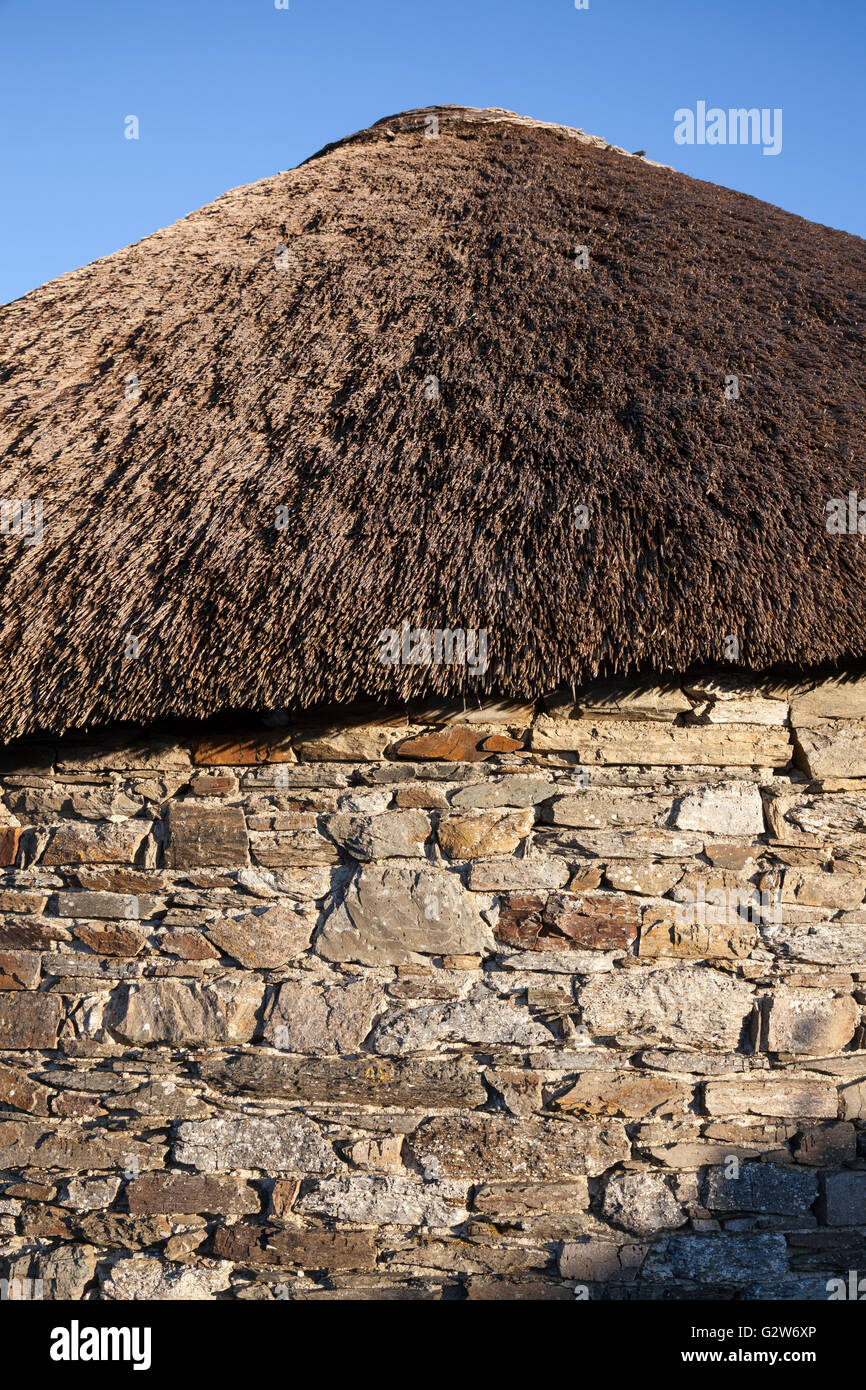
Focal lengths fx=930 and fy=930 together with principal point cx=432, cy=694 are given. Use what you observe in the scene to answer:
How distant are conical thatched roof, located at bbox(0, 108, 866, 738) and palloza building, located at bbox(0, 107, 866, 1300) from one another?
17mm

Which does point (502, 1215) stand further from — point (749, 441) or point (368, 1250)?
point (749, 441)

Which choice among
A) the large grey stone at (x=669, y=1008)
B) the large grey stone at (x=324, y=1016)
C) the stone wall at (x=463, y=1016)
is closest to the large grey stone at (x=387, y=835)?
the stone wall at (x=463, y=1016)

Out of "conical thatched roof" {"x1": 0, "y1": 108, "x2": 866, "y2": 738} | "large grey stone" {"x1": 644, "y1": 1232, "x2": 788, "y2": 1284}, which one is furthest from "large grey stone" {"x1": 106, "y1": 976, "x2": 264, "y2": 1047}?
"large grey stone" {"x1": 644, "y1": 1232, "x2": 788, "y2": 1284}

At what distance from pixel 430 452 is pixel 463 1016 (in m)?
1.74

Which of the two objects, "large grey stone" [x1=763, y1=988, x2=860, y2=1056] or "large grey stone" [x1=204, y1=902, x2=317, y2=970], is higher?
"large grey stone" [x1=204, y1=902, x2=317, y2=970]

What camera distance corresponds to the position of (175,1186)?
2.67m

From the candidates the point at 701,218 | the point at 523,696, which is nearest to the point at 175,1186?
the point at 523,696

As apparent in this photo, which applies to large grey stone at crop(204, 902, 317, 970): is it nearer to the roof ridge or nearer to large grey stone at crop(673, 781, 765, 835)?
large grey stone at crop(673, 781, 765, 835)

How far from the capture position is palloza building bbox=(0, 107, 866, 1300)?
8.41 feet

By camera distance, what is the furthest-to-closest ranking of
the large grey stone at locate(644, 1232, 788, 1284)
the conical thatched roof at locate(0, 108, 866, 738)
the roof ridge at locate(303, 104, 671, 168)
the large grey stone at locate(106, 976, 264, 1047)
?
the roof ridge at locate(303, 104, 671, 168) → the large grey stone at locate(106, 976, 264, 1047) → the conical thatched roof at locate(0, 108, 866, 738) → the large grey stone at locate(644, 1232, 788, 1284)

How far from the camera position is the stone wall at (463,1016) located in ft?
8.38

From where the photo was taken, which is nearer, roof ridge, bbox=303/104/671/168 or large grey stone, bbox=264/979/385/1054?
large grey stone, bbox=264/979/385/1054

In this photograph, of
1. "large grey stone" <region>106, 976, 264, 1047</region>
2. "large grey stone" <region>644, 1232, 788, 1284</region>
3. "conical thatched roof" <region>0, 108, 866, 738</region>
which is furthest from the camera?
"large grey stone" <region>106, 976, 264, 1047</region>
